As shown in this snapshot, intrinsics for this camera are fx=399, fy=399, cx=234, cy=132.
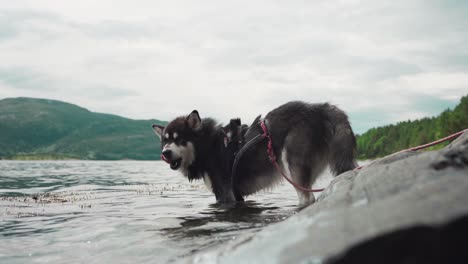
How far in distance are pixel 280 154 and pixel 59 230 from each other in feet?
16.0

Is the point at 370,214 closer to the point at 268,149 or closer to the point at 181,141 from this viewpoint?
the point at 268,149

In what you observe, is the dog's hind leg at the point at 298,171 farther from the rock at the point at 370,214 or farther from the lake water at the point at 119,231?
the rock at the point at 370,214

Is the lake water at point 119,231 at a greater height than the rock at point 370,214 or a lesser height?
lesser

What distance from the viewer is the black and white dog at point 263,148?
856 centimetres

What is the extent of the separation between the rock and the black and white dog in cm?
424

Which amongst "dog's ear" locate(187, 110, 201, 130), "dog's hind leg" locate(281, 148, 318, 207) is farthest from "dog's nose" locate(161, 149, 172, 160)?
"dog's hind leg" locate(281, 148, 318, 207)

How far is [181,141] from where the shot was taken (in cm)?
1052

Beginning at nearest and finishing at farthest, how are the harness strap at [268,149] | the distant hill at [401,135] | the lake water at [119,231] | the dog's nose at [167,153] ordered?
1. the lake water at [119,231]
2. the harness strap at [268,149]
3. the dog's nose at [167,153]
4. the distant hill at [401,135]

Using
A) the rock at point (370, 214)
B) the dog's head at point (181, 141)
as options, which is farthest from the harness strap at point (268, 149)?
the rock at point (370, 214)

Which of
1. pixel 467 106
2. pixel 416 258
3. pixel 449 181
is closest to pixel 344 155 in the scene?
pixel 449 181

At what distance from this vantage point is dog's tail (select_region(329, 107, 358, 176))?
7.85 metres

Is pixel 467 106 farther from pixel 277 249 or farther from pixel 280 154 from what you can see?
pixel 277 249

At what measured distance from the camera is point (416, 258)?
8.10ft

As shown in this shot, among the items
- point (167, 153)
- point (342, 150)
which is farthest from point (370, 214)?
point (167, 153)
